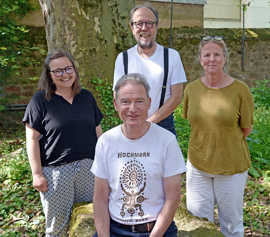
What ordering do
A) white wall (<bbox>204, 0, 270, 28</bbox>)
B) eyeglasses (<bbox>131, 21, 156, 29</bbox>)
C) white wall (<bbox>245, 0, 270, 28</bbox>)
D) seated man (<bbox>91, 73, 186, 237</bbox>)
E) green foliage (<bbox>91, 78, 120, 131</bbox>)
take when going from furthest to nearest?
white wall (<bbox>245, 0, 270, 28</bbox>) < white wall (<bbox>204, 0, 270, 28</bbox>) < green foliage (<bbox>91, 78, 120, 131</bbox>) < eyeglasses (<bbox>131, 21, 156, 29</bbox>) < seated man (<bbox>91, 73, 186, 237</bbox>)

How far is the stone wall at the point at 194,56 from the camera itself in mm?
8031

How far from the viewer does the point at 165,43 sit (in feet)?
31.6

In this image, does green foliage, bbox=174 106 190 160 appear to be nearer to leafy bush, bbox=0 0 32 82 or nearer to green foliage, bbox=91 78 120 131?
green foliage, bbox=91 78 120 131

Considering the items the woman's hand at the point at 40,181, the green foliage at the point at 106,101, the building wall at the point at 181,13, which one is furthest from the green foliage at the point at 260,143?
the building wall at the point at 181,13

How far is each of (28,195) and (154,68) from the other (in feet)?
8.23

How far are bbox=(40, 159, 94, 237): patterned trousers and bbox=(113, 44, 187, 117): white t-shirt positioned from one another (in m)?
0.80

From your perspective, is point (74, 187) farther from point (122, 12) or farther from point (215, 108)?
point (122, 12)

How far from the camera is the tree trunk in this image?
17.0 feet

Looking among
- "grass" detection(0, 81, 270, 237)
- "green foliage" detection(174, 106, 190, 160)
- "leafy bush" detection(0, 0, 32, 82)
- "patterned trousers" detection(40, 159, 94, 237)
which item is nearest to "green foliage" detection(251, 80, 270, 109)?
"grass" detection(0, 81, 270, 237)

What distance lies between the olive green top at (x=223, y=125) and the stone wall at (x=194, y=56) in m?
6.13

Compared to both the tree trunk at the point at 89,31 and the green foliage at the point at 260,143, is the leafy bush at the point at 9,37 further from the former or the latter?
the green foliage at the point at 260,143

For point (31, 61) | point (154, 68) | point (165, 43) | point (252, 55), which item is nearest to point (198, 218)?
point (154, 68)

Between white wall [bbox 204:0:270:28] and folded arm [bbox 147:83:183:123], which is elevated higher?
white wall [bbox 204:0:270:28]

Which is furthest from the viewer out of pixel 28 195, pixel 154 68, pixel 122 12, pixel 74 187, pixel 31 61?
pixel 31 61
